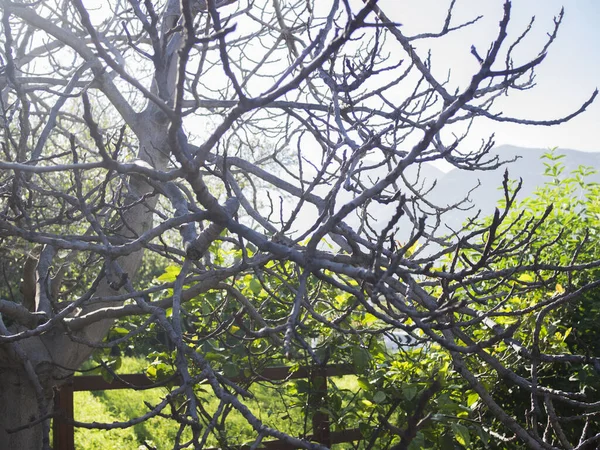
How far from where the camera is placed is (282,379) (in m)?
4.45

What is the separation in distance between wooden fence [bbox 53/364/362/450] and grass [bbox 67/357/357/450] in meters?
1.66

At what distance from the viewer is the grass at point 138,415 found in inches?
291

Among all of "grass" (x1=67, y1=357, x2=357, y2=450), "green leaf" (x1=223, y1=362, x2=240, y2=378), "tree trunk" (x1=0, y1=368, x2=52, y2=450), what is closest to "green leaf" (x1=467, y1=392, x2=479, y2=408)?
"green leaf" (x1=223, y1=362, x2=240, y2=378)

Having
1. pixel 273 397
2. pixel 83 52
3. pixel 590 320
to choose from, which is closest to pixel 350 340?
pixel 590 320

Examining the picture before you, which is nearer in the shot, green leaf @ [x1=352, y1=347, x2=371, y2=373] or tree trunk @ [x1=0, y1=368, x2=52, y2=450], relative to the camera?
green leaf @ [x1=352, y1=347, x2=371, y2=373]

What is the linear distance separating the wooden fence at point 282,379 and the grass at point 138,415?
65.2 inches

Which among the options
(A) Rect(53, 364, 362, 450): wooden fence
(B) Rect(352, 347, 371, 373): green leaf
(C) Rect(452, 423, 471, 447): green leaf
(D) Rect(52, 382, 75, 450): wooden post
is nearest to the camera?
(C) Rect(452, 423, 471, 447): green leaf

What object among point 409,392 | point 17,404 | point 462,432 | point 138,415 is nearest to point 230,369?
point 409,392

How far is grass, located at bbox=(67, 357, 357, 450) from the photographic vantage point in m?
7.38

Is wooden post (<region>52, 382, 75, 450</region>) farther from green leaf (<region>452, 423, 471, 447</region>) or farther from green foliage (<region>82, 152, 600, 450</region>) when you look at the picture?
green leaf (<region>452, 423, 471, 447</region>)

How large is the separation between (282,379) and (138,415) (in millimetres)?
5286

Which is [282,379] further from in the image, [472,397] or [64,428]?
[64,428]

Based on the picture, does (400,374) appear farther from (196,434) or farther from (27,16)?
(27,16)

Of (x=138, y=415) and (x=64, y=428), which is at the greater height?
(x=138, y=415)
